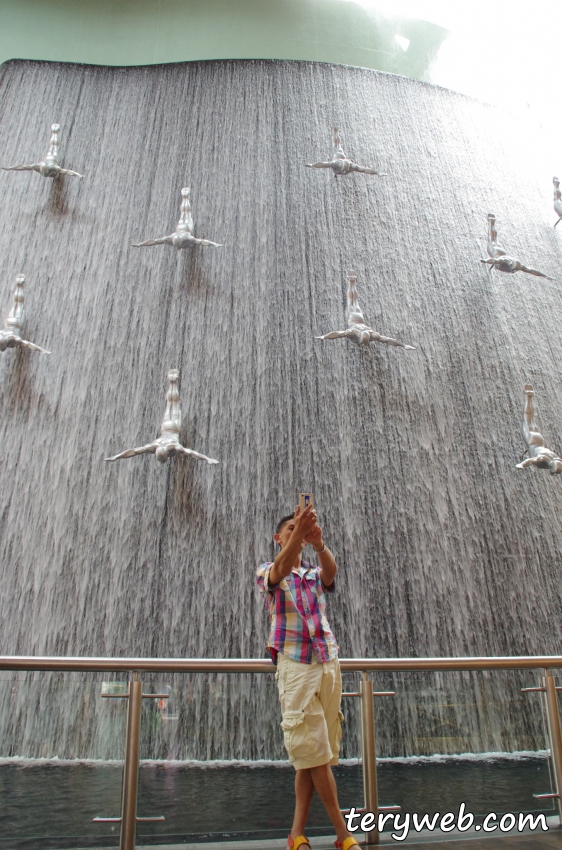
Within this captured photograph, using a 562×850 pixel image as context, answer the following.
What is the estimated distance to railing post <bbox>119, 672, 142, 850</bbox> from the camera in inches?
87.7

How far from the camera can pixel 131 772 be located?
2.28 meters

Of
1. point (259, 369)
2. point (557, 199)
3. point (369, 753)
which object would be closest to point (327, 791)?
point (369, 753)

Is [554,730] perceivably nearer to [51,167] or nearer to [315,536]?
[315,536]

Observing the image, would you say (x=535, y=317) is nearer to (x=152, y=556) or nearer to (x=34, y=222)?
(x=152, y=556)

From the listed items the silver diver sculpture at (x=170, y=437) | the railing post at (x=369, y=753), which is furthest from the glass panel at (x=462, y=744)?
the silver diver sculpture at (x=170, y=437)

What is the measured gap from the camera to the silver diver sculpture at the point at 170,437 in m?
5.82

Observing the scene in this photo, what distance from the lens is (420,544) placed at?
6074 mm

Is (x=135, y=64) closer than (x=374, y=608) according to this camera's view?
No

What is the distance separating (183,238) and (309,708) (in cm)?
564

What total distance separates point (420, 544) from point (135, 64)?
6.87 metres

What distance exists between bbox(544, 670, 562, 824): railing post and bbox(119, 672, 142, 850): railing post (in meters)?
1.64

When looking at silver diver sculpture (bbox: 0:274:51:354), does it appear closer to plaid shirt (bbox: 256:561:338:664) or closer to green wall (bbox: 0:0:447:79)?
green wall (bbox: 0:0:447:79)

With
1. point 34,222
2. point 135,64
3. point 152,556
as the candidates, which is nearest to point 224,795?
point 152,556

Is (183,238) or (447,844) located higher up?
(183,238)
